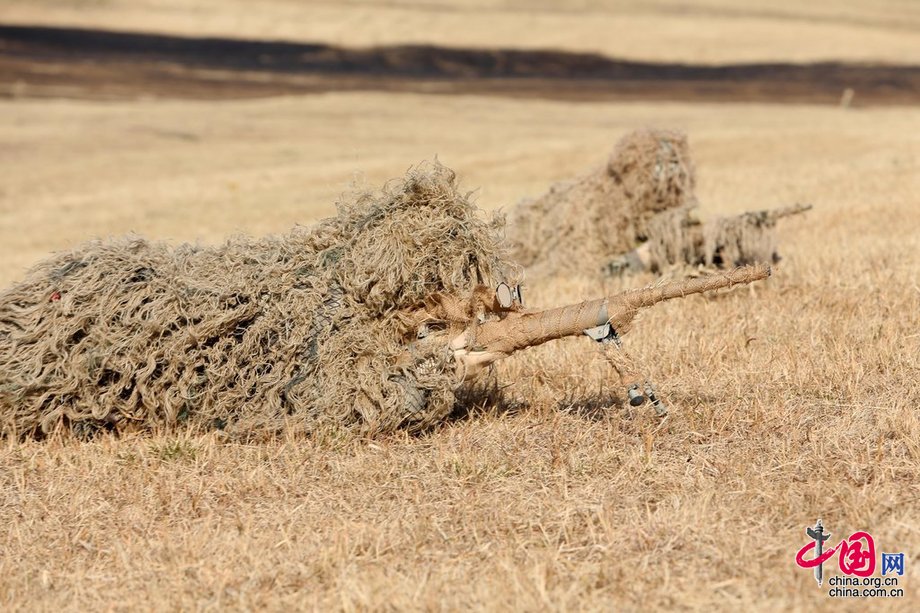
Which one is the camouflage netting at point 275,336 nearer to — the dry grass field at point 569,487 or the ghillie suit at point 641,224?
the dry grass field at point 569,487

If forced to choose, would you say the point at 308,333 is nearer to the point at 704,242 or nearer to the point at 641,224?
the point at 704,242

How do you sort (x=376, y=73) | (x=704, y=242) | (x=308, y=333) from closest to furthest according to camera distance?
(x=308, y=333), (x=704, y=242), (x=376, y=73)

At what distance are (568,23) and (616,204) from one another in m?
53.5

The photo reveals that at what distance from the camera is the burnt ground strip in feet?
140

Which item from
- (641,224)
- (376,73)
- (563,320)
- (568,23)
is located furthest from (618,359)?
(568,23)

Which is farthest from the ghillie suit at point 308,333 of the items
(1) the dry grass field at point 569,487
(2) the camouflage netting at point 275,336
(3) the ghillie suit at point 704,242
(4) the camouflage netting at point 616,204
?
(4) the camouflage netting at point 616,204

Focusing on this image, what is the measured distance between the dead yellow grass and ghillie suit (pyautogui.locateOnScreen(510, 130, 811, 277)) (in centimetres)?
4317

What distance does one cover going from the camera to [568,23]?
61844 millimetres

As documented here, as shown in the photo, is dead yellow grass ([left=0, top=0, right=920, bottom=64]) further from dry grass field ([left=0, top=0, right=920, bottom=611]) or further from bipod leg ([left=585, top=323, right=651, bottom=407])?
bipod leg ([left=585, top=323, right=651, bottom=407])

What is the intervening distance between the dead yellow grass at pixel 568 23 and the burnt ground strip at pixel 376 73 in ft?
7.98

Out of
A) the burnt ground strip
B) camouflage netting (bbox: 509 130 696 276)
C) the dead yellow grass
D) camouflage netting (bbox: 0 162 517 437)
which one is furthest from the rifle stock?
the dead yellow grass

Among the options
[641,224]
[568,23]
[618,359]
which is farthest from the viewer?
[568,23]

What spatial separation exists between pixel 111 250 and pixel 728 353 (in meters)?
3.66

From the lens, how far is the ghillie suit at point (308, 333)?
5.64 meters
